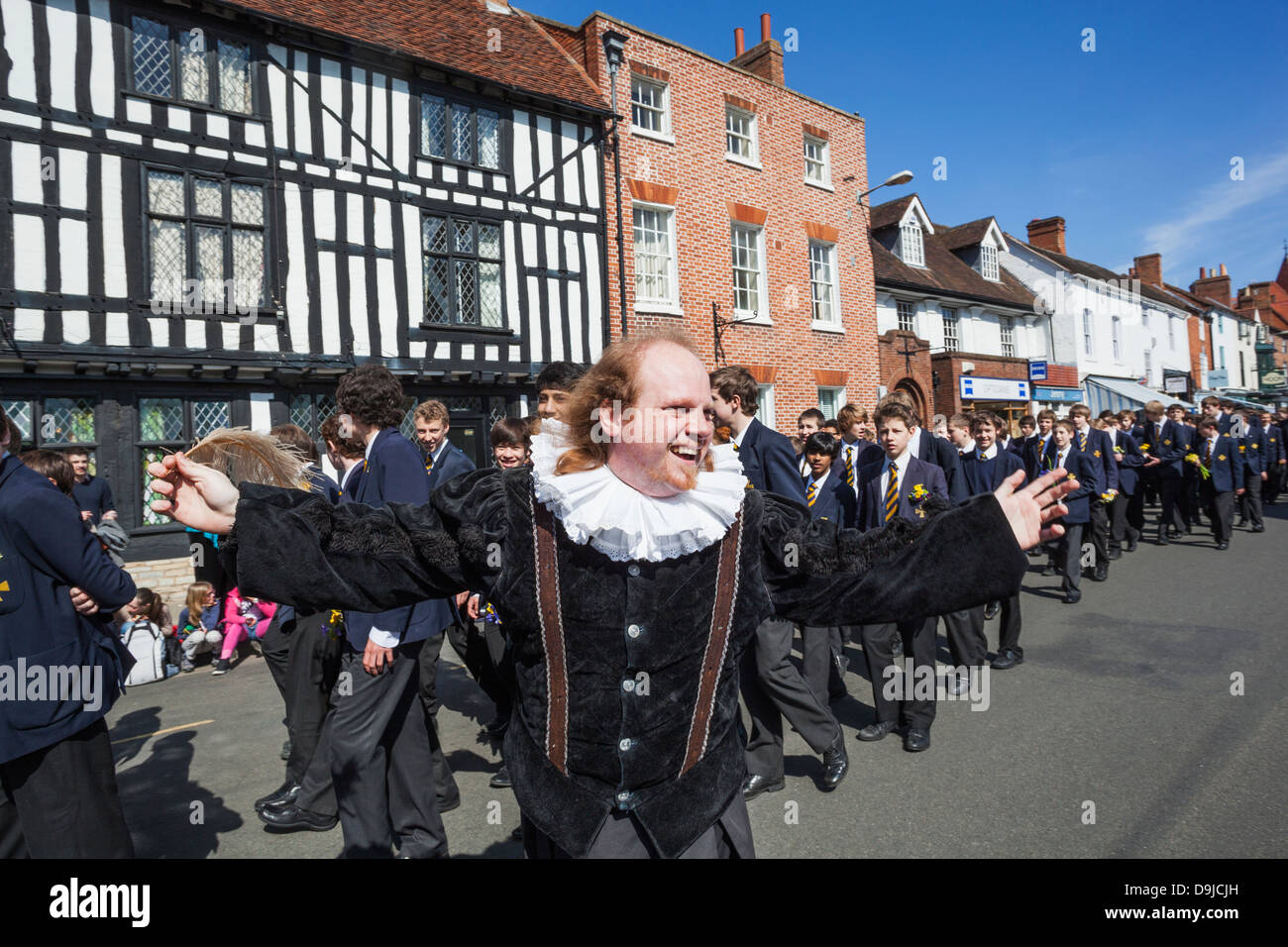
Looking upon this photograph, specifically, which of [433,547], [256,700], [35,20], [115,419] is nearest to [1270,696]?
[433,547]

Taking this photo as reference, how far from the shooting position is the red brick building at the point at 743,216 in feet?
46.1

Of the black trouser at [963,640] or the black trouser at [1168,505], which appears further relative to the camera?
the black trouser at [1168,505]

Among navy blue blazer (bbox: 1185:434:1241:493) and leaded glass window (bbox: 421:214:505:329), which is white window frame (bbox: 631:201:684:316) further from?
navy blue blazer (bbox: 1185:434:1241:493)

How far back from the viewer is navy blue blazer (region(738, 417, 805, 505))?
4.36m

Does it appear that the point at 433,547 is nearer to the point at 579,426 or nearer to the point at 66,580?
the point at 579,426

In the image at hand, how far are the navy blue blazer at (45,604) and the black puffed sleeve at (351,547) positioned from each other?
1365 mm

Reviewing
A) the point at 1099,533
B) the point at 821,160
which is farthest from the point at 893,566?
the point at 821,160

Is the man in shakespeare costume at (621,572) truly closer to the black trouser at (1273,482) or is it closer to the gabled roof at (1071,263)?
the black trouser at (1273,482)

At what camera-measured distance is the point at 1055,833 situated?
3.46m

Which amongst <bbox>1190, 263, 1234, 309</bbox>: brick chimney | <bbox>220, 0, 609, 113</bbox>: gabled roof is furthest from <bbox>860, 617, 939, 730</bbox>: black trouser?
<bbox>1190, 263, 1234, 309</bbox>: brick chimney

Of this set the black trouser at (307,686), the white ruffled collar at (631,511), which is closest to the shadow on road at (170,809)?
the black trouser at (307,686)

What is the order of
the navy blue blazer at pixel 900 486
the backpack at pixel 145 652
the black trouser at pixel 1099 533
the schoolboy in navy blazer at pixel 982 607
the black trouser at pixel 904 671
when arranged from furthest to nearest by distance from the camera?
the black trouser at pixel 1099 533
the backpack at pixel 145 652
the schoolboy in navy blazer at pixel 982 607
the navy blue blazer at pixel 900 486
the black trouser at pixel 904 671

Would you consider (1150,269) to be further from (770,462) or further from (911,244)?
(770,462)

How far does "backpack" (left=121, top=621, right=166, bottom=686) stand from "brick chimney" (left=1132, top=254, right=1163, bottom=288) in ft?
155
